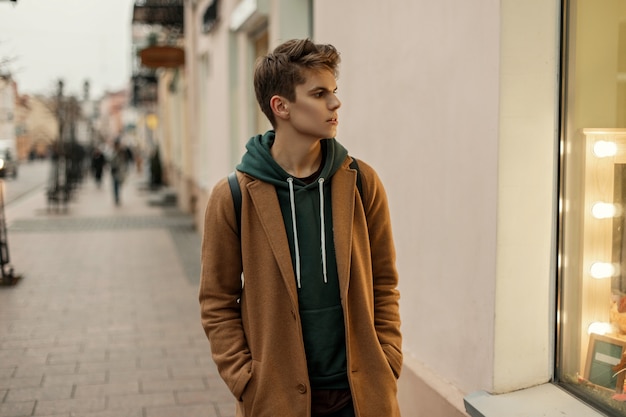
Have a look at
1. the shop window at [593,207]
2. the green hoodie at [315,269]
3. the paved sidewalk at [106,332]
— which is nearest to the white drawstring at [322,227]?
the green hoodie at [315,269]

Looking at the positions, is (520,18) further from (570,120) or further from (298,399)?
(298,399)

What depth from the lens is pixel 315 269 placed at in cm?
250

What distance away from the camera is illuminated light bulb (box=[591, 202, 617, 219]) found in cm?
327

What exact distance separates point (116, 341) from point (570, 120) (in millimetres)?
5019

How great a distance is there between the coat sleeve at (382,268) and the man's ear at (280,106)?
1.04ft

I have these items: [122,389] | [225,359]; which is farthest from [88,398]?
[225,359]

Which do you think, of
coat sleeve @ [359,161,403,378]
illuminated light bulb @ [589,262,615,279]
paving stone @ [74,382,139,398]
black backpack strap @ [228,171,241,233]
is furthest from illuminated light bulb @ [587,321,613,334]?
paving stone @ [74,382,139,398]

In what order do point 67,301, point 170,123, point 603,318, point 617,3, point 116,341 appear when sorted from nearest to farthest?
point 617,3, point 603,318, point 116,341, point 67,301, point 170,123

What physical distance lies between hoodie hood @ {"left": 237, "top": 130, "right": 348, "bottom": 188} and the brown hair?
18cm

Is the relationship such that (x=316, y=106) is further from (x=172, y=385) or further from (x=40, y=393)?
(x=40, y=393)

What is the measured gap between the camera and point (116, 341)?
7.19 metres

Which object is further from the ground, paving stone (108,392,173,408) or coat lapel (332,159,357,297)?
coat lapel (332,159,357,297)

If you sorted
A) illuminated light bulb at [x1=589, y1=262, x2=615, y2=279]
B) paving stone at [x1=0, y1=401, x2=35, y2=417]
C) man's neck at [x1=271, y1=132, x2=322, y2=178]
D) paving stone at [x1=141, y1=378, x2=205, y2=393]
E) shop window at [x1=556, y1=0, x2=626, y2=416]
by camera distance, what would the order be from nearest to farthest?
man's neck at [x1=271, y1=132, x2=322, y2=178] < shop window at [x1=556, y1=0, x2=626, y2=416] < illuminated light bulb at [x1=589, y1=262, x2=615, y2=279] < paving stone at [x1=0, y1=401, x2=35, y2=417] < paving stone at [x1=141, y1=378, x2=205, y2=393]

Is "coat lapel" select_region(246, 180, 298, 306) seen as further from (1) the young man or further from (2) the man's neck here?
(2) the man's neck
